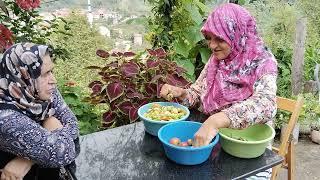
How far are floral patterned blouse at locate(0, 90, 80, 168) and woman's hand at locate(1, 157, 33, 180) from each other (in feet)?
0.14

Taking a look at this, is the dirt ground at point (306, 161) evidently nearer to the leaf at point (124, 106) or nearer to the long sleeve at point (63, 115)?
the leaf at point (124, 106)

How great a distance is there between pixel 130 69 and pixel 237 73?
2.35ft

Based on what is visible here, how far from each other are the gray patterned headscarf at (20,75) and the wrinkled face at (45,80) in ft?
0.05

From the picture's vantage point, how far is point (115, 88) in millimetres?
2141

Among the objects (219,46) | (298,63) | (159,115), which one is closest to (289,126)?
(219,46)

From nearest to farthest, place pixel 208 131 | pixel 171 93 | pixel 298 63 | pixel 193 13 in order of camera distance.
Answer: pixel 208 131 → pixel 171 93 → pixel 193 13 → pixel 298 63

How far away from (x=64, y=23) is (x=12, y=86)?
5.34ft

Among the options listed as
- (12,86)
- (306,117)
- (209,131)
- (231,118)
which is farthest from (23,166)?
(306,117)

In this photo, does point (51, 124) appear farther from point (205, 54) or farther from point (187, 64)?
point (205, 54)

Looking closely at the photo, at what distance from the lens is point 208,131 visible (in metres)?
1.32

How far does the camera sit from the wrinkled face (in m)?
1.33

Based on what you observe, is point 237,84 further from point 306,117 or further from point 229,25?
point 306,117

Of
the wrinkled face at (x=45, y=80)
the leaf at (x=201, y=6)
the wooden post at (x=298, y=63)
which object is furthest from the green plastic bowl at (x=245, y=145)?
the wooden post at (x=298, y=63)

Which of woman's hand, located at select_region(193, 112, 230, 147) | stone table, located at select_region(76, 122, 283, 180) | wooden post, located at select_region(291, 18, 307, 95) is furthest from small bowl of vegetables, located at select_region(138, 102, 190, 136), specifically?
wooden post, located at select_region(291, 18, 307, 95)
